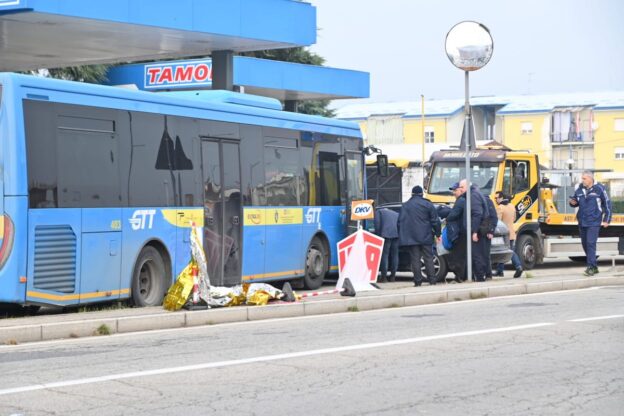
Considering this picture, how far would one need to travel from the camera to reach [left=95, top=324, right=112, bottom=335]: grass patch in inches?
530

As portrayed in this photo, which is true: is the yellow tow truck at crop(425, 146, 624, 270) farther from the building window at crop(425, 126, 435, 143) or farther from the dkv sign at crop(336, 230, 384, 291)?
the building window at crop(425, 126, 435, 143)

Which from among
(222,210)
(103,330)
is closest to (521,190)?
(222,210)

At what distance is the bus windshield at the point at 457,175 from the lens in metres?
26.6

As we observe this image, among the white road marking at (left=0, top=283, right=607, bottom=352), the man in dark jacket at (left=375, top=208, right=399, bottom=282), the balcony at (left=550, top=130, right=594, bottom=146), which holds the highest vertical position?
the balcony at (left=550, top=130, right=594, bottom=146)

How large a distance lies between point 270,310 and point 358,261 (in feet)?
12.9

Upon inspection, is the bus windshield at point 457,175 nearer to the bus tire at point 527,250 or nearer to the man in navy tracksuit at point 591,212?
the bus tire at point 527,250

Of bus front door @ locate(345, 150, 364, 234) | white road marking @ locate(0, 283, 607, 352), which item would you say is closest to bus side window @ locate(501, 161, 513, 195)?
bus front door @ locate(345, 150, 364, 234)

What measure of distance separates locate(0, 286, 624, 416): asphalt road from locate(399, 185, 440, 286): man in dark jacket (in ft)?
16.6

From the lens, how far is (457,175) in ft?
88.4

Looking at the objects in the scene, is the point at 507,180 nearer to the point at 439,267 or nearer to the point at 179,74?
the point at 439,267

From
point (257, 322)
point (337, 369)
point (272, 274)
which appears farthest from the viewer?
point (272, 274)

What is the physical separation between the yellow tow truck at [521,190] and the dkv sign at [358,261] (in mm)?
7510

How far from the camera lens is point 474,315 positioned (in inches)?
607

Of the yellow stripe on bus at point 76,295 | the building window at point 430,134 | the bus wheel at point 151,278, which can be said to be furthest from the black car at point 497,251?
the building window at point 430,134
